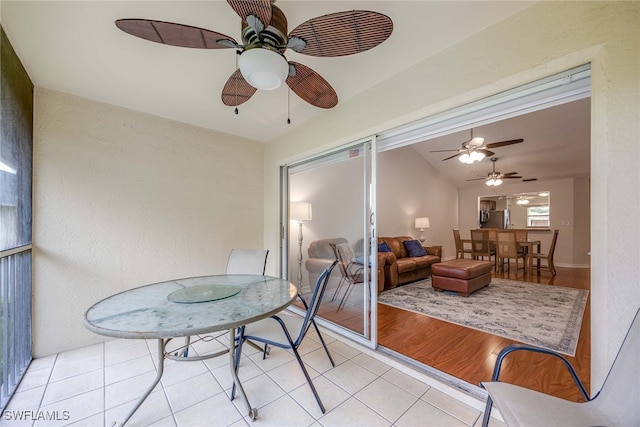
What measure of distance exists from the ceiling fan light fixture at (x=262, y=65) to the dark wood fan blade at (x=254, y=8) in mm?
121

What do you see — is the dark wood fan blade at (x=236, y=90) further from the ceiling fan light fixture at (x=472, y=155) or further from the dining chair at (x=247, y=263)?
the ceiling fan light fixture at (x=472, y=155)

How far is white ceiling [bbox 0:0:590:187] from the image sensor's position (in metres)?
1.43

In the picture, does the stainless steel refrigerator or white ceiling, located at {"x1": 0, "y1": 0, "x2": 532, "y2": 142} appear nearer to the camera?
white ceiling, located at {"x1": 0, "y1": 0, "x2": 532, "y2": 142}

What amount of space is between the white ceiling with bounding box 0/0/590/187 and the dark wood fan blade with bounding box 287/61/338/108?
34cm

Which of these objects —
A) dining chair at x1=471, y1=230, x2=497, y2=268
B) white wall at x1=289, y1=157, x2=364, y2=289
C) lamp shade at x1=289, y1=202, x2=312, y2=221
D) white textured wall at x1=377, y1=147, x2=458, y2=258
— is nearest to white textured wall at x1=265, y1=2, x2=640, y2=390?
white wall at x1=289, y1=157, x2=364, y2=289

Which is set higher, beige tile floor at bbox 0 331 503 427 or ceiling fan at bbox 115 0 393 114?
ceiling fan at bbox 115 0 393 114

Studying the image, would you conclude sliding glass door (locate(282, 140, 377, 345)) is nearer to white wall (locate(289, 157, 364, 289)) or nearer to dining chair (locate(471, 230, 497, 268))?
white wall (locate(289, 157, 364, 289))

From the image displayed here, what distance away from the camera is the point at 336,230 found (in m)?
2.80

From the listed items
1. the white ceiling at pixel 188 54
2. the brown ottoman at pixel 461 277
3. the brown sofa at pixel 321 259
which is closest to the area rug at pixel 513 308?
the brown ottoman at pixel 461 277

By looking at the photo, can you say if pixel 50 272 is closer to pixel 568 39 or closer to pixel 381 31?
pixel 381 31

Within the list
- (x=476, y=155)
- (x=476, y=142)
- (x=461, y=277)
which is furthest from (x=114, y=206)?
(x=476, y=155)

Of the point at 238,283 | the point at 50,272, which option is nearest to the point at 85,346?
the point at 50,272

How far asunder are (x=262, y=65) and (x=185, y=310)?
135 cm

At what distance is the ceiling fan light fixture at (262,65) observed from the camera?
114cm
